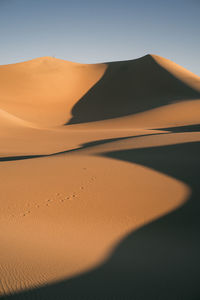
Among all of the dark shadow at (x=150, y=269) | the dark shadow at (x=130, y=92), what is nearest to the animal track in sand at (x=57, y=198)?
the dark shadow at (x=150, y=269)

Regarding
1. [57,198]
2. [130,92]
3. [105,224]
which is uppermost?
[130,92]


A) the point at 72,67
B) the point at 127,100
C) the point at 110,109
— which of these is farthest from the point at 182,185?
the point at 72,67

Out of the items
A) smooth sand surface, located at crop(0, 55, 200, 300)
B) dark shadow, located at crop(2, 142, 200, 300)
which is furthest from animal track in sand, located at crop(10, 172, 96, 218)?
dark shadow, located at crop(2, 142, 200, 300)

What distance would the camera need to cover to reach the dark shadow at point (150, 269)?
240 cm

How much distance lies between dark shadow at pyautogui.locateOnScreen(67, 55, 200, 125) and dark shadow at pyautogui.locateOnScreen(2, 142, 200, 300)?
25795mm

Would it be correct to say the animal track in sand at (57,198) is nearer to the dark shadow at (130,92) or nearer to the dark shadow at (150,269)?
the dark shadow at (150,269)

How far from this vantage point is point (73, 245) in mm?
3402

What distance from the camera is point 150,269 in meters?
2.84

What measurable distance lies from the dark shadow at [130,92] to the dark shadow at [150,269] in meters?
25.8

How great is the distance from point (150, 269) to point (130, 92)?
35763 mm

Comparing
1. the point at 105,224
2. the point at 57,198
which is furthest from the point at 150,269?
the point at 57,198

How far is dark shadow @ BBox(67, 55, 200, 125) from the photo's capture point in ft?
106

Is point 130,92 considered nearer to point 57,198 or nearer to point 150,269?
point 57,198

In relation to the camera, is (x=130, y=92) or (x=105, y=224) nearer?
(x=105, y=224)
